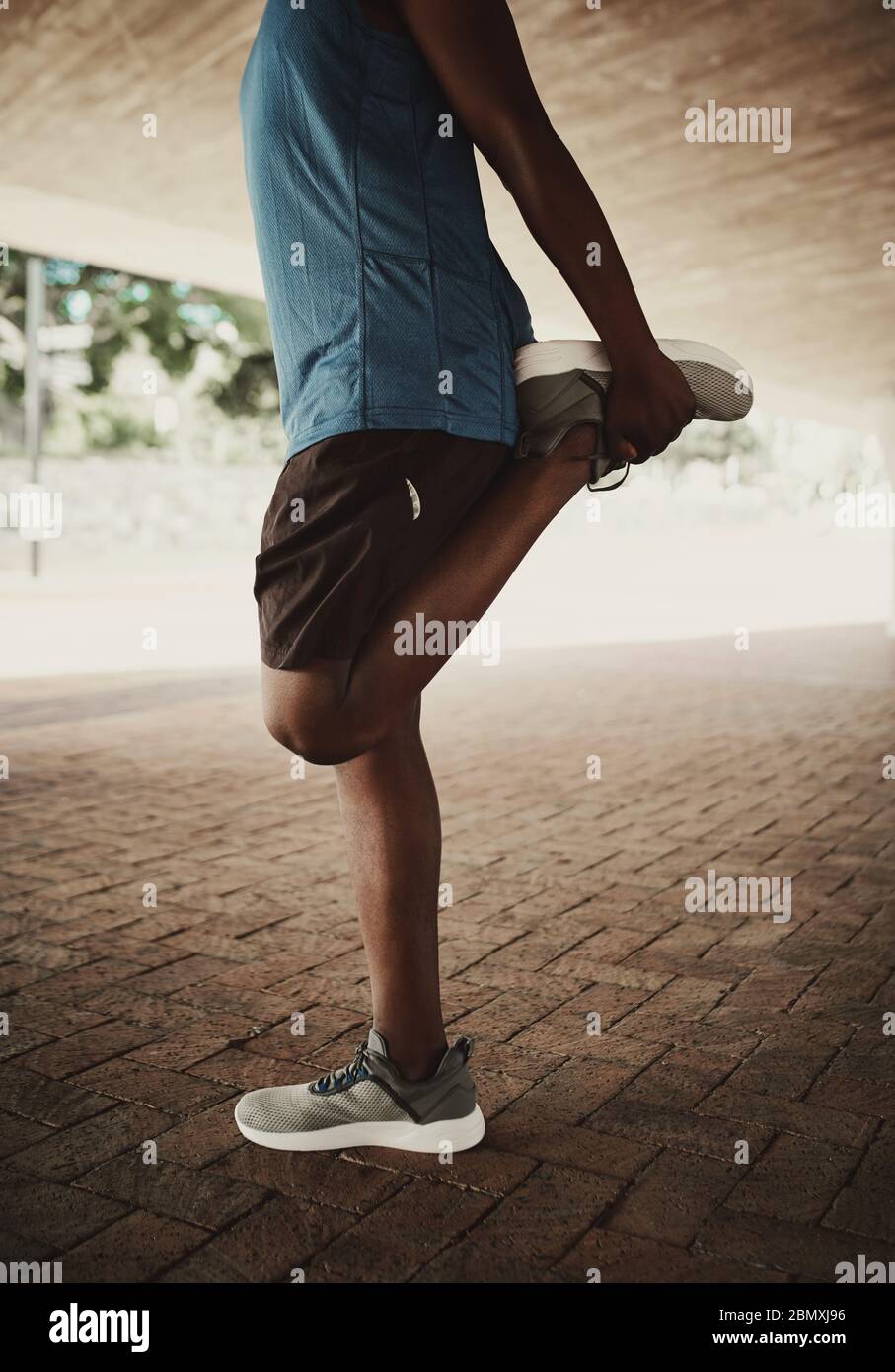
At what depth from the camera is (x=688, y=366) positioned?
2.01 meters

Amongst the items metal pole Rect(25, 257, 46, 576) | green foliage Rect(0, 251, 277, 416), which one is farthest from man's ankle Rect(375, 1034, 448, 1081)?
green foliage Rect(0, 251, 277, 416)

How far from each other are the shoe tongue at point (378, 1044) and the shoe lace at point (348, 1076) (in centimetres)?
3

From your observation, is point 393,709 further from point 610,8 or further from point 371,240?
point 610,8

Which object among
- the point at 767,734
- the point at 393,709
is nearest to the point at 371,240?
the point at 393,709

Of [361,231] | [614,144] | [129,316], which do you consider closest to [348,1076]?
[361,231]

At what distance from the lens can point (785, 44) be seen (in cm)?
585

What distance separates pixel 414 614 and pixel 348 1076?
0.92 m

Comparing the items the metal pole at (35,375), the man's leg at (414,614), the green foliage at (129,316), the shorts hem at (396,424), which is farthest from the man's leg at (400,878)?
the green foliage at (129,316)

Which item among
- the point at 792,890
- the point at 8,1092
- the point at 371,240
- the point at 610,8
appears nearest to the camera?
the point at 371,240

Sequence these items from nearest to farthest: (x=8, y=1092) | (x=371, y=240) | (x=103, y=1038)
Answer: (x=371, y=240) → (x=8, y=1092) → (x=103, y=1038)

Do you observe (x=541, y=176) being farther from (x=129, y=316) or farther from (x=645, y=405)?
(x=129, y=316)

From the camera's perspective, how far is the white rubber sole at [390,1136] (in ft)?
7.24

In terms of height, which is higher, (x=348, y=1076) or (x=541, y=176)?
(x=541, y=176)
